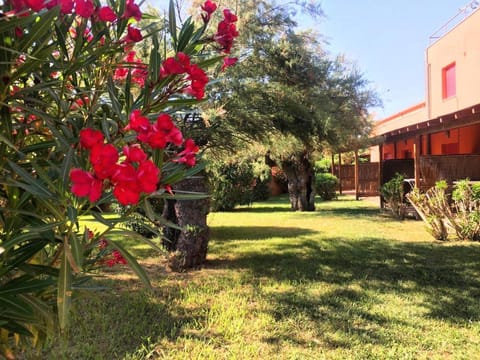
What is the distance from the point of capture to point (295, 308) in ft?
14.8

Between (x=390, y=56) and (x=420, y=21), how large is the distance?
8.00 ft

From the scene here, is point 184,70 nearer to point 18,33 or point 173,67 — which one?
point 173,67

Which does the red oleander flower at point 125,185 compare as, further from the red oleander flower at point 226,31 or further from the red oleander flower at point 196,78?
the red oleander flower at point 226,31

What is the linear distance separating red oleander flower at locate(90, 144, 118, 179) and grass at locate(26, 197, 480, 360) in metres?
1.10

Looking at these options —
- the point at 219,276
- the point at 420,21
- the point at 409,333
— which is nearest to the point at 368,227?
the point at 219,276

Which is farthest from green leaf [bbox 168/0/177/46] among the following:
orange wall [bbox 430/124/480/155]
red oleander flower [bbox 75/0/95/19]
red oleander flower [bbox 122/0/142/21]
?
orange wall [bbox 430/124/480/155]

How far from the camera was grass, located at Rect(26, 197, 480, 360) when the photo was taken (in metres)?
3.50

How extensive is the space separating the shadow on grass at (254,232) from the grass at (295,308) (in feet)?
5.36

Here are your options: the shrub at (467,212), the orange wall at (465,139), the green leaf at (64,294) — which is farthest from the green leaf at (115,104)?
the orange wall at (465,139)

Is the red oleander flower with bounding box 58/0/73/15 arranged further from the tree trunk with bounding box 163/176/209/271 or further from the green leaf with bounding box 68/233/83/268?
the tree trunk with bounding box 163/176/209/271

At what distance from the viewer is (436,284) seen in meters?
5.48

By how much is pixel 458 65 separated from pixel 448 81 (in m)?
1.48

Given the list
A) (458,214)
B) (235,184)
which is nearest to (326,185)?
(235,184)

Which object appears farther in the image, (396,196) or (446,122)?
(396,196)
